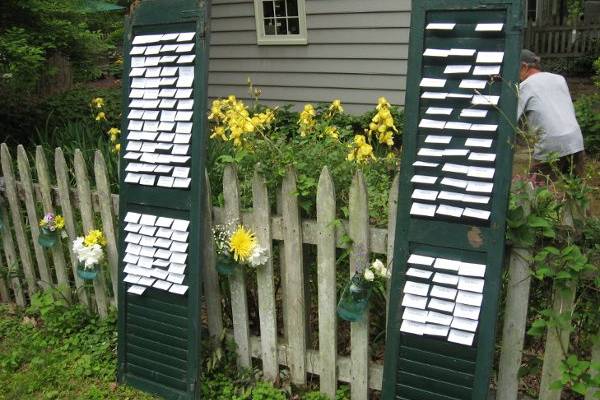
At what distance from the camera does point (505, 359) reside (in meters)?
2.43

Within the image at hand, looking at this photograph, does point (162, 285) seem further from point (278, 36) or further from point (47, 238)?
point (278, 36)

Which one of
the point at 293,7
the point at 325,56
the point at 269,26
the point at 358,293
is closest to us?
the point at 358,293

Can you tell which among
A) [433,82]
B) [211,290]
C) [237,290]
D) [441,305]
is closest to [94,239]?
[211,290]

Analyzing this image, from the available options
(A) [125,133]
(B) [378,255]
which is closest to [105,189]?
(A) [125,133]

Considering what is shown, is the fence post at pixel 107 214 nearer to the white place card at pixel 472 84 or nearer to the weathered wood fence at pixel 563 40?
the white place card at pixel 472 84

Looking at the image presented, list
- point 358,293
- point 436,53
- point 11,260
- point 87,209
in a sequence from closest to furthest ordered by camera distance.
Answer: point 436,53
point 358,293
point 87,209
point 11,260

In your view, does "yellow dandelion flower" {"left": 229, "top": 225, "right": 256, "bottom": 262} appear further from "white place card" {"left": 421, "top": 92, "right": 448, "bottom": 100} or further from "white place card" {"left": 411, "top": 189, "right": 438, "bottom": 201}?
"white place card" {"left": 421, "top": 92, "right": 448, "bottom": 100}

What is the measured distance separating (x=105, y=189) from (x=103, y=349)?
985mm

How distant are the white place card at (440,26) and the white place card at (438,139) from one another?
395mm

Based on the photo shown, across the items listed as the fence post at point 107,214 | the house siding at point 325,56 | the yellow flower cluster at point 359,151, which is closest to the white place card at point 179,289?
the fence post at point 107,214

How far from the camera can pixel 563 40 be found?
543 inches

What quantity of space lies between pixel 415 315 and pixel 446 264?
254mm

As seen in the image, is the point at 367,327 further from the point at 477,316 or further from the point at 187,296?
the point at 187,296

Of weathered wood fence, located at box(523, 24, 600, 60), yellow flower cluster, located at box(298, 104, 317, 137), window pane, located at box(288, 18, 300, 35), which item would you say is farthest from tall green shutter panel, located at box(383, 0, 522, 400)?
weathered wood fence, located at box(523, 24, 600, 60)
